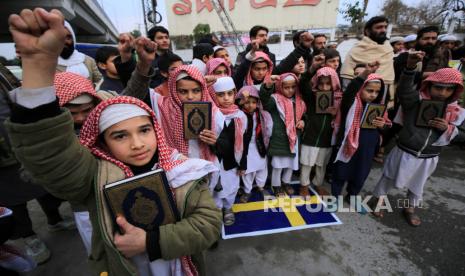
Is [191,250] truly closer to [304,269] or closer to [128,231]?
[128,231]

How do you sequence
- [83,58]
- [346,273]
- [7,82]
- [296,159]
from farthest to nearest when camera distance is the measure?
[83,58]
[296,159]
[346,273]
[7,82]

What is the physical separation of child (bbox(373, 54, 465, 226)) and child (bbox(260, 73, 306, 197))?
46.2 inches

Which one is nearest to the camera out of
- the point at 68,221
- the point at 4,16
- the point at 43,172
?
the point at 43,172

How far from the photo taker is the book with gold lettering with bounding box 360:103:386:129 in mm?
2637

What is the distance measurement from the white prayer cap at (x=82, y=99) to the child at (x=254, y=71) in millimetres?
1930

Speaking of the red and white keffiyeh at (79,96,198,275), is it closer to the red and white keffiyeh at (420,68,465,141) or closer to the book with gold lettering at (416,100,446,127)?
the book with gold lettering at (416,100,446,127)

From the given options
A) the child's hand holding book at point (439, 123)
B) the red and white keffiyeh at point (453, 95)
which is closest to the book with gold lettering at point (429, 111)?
the child's hand holding book at point (439, 123)

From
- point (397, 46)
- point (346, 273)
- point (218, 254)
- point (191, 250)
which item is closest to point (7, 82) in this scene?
point (191, 250)

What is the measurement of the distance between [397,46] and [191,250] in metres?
6.34

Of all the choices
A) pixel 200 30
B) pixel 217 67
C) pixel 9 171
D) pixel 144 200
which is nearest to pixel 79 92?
pixel 144 200

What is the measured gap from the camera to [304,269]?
2270 mm

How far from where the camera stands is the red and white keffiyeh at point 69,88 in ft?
4.58

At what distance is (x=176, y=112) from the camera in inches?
80.9

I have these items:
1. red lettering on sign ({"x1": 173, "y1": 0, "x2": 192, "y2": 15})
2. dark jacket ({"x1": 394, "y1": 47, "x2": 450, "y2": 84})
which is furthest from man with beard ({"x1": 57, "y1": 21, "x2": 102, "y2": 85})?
red lettering on sign ({"x1": 173, "y1": 0, "x2": 192, "y2": 15})
